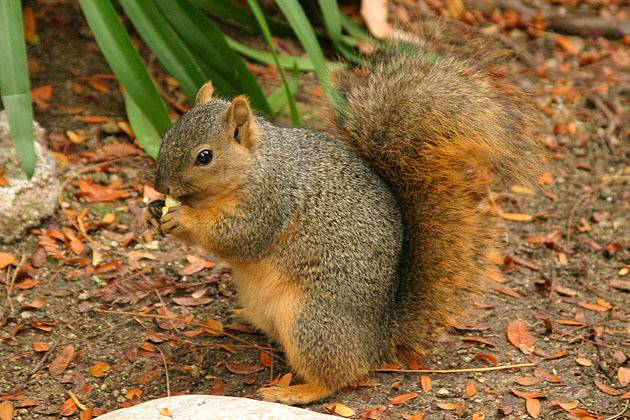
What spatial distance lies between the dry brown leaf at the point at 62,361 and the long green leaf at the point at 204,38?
1429 mm

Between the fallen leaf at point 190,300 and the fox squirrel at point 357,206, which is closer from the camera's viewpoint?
the fox squirrel at point 357,206

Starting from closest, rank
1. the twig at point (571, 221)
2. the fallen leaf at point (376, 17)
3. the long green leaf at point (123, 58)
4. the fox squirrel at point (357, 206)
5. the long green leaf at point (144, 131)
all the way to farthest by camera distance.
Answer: the fox squirrel at point (357, 206), the long green leaf at point (123, 58), the long green leaf at point (144, 131), the twig at point (571, 221), the fallen leaf at point (376, 17)

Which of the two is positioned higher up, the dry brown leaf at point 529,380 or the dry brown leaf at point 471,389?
the dry brown leaf at point 529,380

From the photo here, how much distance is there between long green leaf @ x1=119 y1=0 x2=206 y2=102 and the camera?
3.87 metres

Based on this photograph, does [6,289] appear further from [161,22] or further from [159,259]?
[161,22]

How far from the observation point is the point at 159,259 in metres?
3.87

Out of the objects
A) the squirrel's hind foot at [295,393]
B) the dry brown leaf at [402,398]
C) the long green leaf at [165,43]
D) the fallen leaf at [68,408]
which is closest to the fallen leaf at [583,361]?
the dry brown leaf at [402,398]

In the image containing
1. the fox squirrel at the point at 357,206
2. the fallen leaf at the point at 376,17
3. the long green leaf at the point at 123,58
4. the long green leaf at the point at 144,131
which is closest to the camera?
the fox squirrel at the point at 357,206

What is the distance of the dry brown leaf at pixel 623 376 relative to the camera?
329 centimetres

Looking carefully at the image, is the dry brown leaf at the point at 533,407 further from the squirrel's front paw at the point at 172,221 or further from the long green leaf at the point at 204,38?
the long green leaf at the point at 204,38

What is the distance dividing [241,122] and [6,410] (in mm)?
1253

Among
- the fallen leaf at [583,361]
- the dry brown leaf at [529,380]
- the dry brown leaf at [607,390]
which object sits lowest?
the dry brown leaf at [529,380]

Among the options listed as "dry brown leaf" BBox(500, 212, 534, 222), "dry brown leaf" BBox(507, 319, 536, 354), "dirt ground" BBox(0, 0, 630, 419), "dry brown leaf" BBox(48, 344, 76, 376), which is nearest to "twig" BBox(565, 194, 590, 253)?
"dirt ground" BBox(0, 0, 630, 419)

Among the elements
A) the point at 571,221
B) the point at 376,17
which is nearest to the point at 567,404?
the point at 571,221
